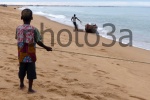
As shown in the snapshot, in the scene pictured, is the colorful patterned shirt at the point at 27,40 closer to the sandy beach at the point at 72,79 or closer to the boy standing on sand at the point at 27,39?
the boy standing on sand at the point at 27,39

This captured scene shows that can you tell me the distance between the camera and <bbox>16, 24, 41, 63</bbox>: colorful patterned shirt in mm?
4215

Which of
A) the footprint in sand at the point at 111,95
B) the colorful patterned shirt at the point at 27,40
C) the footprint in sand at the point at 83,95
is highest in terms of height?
the colorful patterned shirt at the point at 27,40

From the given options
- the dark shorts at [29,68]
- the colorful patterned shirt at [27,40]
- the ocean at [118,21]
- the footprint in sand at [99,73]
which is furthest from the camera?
the ocean at [118,21]

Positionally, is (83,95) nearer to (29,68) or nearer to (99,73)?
(29,68)

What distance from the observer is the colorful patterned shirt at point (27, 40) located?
421 cm

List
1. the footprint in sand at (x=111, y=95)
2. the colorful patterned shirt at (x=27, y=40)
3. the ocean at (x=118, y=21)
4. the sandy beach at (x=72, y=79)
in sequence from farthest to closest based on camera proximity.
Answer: the ocean at (x=118, y=21) → the footprint in sand at (x=111, y=95) → the sandy beach at (x=72, y=79) → the colorful patterned shirt at (x=27, y=40)

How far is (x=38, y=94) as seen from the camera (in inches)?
175

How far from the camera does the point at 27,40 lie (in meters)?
4.24

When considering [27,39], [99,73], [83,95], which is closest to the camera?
[27,39]

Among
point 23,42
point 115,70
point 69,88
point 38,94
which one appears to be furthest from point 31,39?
point 115,70

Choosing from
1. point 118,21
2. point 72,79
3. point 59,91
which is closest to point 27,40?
point 59,91

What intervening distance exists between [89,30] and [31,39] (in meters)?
14.7

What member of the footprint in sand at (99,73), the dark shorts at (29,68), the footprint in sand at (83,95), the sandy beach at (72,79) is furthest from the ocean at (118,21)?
the dark shorts at (29,68)

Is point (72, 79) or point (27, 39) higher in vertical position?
point (27, 39)
